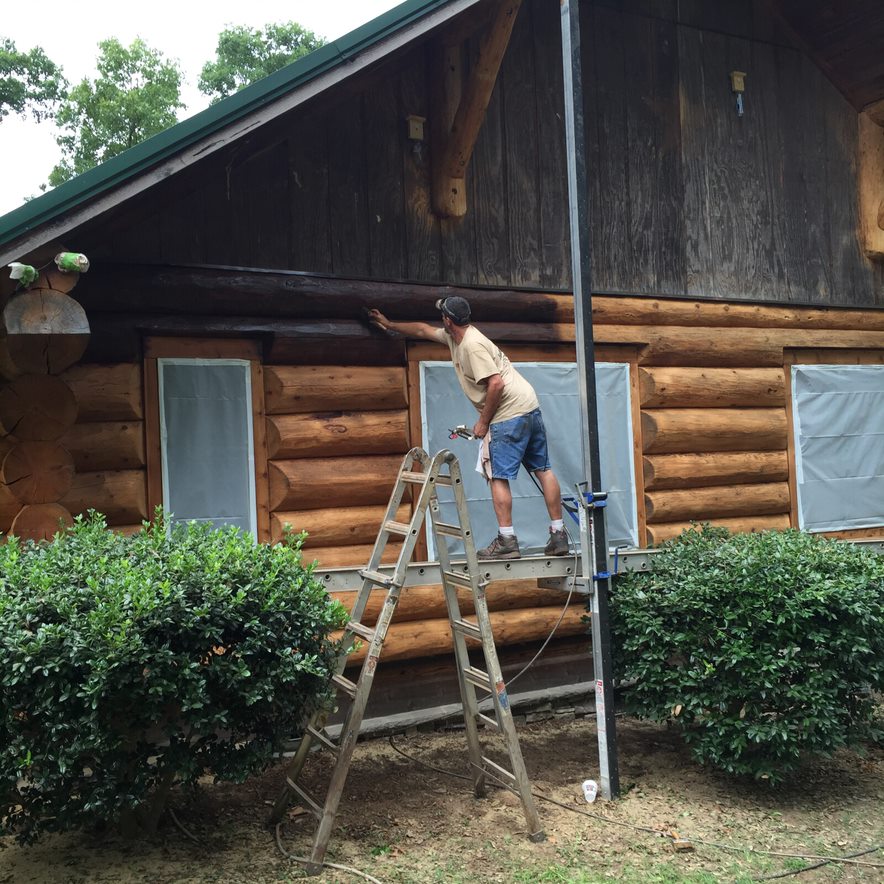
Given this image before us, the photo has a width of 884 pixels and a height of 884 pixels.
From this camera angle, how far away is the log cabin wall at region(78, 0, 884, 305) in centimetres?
644

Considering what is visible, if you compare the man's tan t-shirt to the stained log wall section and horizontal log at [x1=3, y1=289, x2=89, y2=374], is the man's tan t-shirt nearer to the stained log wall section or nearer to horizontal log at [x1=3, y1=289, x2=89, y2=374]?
the stained log wall section

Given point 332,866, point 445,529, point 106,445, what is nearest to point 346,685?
point 332,866

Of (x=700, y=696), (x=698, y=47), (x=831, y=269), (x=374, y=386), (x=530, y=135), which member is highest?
(x=698, y=47)

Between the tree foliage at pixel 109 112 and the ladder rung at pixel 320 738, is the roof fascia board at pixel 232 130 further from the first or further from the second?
the tree foliage at pixel 109 112

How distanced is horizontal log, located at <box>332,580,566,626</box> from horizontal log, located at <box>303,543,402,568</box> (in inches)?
8.6

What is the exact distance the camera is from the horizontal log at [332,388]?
650 centimetres

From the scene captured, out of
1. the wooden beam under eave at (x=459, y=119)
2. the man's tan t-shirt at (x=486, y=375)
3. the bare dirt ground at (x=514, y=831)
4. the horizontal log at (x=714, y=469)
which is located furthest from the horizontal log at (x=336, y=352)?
the bare dirt ground at (x=514, y=831)

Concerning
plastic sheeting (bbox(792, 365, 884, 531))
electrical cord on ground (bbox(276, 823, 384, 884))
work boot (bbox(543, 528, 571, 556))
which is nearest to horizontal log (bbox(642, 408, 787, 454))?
plastic sheeting (bbox(792, 365, 884, 531))

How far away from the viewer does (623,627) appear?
605 cm

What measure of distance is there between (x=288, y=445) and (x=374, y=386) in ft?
2.59

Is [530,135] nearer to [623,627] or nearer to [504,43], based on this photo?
[504,43]

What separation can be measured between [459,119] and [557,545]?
317 centimetres

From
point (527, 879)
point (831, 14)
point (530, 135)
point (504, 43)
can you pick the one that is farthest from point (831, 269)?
point (527, 879)

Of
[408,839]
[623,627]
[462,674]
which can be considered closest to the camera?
[408,839]
